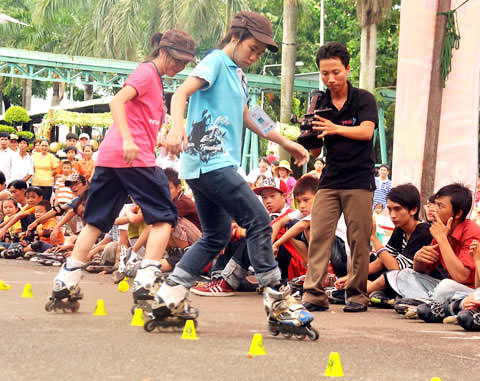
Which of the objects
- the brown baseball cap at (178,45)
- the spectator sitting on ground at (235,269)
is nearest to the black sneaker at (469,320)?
the brown baseball cap at (178,45)

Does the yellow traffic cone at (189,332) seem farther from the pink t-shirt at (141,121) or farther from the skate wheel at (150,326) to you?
the pink t-shirt at (141,121)

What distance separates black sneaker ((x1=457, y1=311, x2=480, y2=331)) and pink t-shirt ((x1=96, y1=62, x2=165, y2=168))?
7.47ft

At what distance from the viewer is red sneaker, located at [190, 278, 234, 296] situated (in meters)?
8.16

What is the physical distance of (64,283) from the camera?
588 cm

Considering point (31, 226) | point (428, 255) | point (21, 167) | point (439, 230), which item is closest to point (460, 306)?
point (439, 230)

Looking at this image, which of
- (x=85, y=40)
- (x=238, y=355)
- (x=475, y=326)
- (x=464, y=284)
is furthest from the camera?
(x=85, y=40)

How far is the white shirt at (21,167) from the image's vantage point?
1634 centimetres

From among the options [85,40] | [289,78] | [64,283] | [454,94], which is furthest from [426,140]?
[85,40]

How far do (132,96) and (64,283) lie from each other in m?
1.33

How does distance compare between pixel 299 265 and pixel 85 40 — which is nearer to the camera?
pixel 299 265

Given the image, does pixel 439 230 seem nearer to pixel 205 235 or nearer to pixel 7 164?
pixel 205 235

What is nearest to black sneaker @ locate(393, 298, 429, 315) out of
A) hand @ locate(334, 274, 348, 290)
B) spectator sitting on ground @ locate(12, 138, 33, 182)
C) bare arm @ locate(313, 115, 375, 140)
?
hand @ locate(334, 274, 348, 290)

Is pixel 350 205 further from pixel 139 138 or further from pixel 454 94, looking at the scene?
pixel 454 94

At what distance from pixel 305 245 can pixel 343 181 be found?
1762 mm
